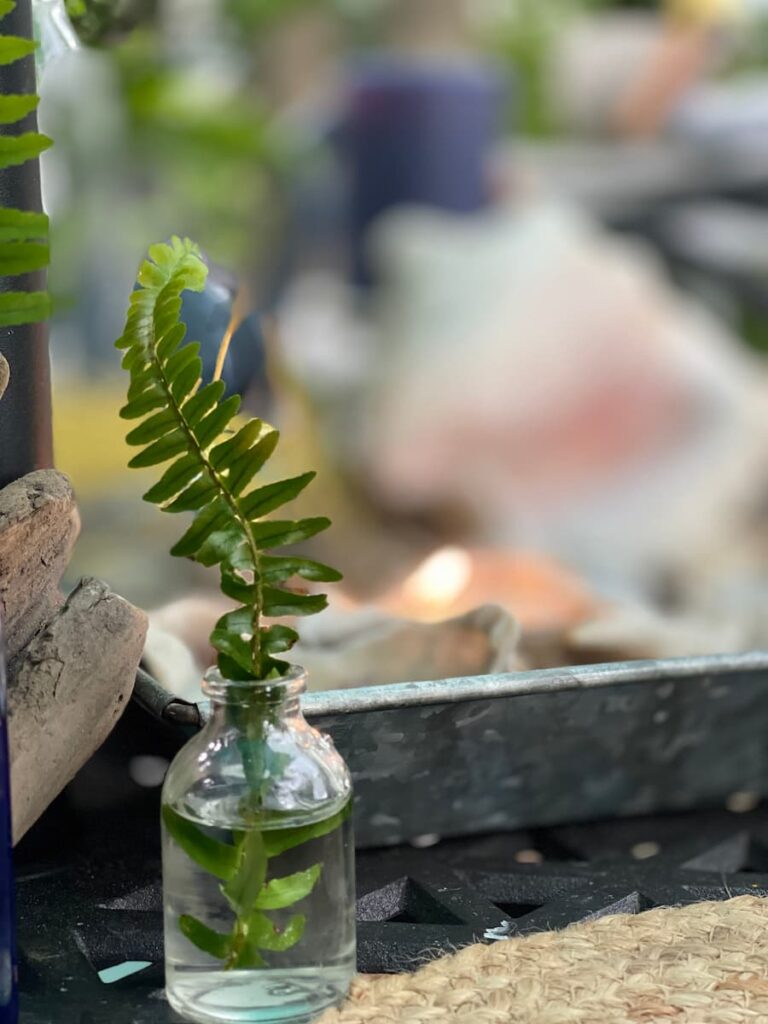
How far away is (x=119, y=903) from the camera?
0.39m

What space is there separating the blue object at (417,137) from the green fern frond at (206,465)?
1.56 meters

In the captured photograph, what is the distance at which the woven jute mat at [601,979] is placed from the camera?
1.05 feet

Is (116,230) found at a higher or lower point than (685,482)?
higher

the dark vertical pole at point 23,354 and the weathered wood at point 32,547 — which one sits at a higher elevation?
the dark vertical pole at point 23,354

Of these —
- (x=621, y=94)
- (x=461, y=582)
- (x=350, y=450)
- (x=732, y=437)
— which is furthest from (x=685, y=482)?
(x=621, y=94)

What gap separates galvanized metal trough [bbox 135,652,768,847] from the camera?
391mm

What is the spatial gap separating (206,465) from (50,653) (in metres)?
0.07

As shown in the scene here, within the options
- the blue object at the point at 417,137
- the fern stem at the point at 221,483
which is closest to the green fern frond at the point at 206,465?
the fern stem at the point at 221,483

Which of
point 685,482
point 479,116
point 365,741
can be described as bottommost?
point 685,482

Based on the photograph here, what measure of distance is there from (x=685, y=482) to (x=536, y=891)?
0.77 metres

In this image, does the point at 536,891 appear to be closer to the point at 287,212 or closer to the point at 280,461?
the point at 280,461

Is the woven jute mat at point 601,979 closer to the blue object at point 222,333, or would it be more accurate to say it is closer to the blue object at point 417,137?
the blue object at point 222,333

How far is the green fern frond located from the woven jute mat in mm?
92

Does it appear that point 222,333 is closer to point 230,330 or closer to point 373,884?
point 230,330
